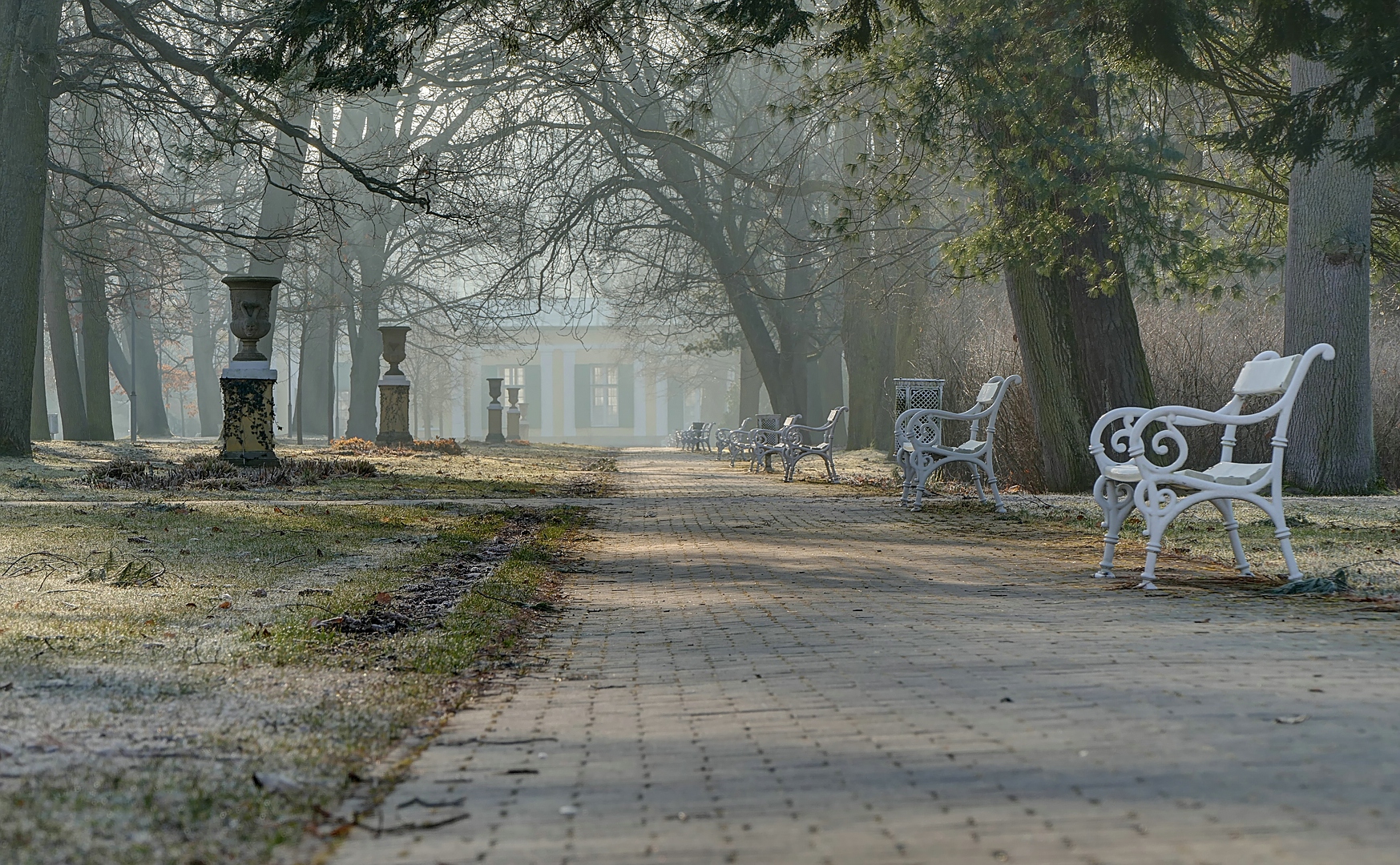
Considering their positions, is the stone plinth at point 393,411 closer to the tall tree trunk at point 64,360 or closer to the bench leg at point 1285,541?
the tall tree trunk at point 64,360

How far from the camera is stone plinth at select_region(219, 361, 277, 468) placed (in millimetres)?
16031

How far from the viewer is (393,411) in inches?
1066

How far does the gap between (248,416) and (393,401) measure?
1097 centimetres

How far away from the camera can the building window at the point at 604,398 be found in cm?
9874

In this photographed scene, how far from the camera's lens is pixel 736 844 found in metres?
2.41

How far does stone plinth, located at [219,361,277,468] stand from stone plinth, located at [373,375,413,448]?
34.5ft

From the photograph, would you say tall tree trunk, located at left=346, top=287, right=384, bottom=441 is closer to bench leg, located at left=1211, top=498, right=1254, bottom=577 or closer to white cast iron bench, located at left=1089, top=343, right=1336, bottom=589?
white cast iron bench, located at left=1089, top=343, right=1336, bottom=589

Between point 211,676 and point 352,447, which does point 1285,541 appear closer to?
point 211,676

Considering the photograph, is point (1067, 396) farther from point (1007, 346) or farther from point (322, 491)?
point (322, 491)

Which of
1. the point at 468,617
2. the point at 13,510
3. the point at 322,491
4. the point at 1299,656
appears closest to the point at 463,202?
the point at 322,491

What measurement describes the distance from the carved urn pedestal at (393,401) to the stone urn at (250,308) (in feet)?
30.4

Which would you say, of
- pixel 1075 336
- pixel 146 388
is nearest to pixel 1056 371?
pixel 1075 336

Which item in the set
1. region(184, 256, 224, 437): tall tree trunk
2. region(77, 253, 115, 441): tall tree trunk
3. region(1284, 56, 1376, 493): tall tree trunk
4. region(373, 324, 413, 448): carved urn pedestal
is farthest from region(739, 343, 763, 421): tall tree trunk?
region(1284, 56, 1376, 493): tall tree trunk

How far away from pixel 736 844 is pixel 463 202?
13.5 m
